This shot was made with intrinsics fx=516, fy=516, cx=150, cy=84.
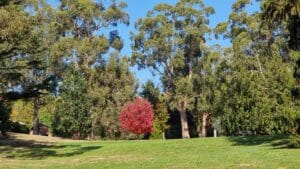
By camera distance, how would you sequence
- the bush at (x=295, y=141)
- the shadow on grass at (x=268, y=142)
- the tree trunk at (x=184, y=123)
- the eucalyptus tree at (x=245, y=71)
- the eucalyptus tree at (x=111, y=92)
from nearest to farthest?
the bush at (x=295, y=141)
the shadow on grass at (x=268, y=142)
the eucalyptus tree at (x=245, y=71)
the eucalyptus tree at (x=111, y=92)
the tree trunk at (x=184, y=123)

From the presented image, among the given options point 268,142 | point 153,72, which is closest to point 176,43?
point 153,72

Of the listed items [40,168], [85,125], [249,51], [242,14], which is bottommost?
[40,168]

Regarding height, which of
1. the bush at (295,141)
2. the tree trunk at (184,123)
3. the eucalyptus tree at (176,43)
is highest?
the eucalyptus tree at (176,43)

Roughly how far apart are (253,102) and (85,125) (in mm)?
17138

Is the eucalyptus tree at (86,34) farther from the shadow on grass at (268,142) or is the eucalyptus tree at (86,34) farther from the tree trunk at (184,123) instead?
the shadow on grass at (268,142)

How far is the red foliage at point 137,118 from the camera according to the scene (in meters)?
52.2

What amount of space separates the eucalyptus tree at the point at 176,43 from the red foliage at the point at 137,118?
8730 mm

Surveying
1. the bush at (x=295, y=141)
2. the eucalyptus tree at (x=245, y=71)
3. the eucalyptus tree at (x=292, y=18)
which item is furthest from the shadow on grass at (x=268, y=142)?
the eucalyptus tree at (x=245, y=71)

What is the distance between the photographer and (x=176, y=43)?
6100cm

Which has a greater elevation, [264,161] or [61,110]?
[61,110]

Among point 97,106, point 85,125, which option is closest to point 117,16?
point 97,106

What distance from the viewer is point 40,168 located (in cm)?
1847

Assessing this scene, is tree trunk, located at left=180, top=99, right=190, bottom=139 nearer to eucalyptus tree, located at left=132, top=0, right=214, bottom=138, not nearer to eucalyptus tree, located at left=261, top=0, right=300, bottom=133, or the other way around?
eucalyptus tree, located at left=132, top=0, right=214, bottom=138

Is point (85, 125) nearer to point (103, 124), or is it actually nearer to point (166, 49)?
point (103, 124)
